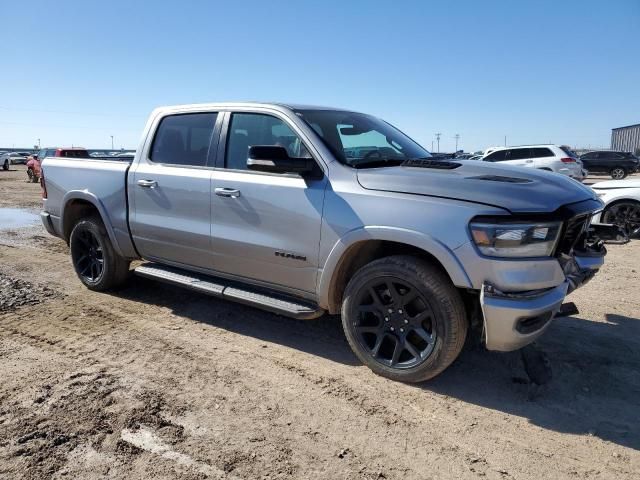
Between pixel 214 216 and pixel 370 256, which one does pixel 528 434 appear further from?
pixel 214 216

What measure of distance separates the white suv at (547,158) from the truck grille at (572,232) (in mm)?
14751

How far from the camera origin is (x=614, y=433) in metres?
2.85

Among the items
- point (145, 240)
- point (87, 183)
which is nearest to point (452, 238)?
point (145, 240)

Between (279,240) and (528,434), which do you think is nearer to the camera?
(528,434)

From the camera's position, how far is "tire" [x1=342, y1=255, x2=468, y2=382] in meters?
3.13

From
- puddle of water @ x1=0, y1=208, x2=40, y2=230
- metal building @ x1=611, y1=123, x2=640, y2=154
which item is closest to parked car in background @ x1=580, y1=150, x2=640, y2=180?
metal building @ x1=611, y1=123, x2=640, y2=154

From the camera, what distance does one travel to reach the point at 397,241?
3219 millimetres

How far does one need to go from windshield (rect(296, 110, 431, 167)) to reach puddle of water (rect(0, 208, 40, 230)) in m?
8.56

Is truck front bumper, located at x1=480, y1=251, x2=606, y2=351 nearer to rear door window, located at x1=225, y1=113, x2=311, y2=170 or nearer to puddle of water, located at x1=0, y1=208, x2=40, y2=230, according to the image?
rear door window, located at x1=225, y1=113, x2=311, y2=170

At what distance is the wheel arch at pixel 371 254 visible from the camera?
120 inches

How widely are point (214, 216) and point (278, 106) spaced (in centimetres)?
106

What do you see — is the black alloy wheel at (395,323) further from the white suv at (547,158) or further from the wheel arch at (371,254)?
the white suv at (547,158)

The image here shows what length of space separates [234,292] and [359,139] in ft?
5.42

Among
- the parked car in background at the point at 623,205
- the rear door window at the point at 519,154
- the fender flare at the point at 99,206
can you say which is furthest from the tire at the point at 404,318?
the rear door window at the point at 519,154
